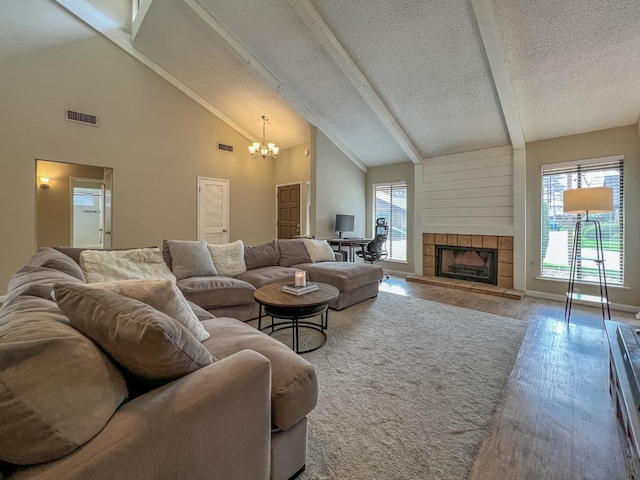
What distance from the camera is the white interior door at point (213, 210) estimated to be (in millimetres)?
6082

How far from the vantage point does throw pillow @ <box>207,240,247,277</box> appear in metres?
3.48

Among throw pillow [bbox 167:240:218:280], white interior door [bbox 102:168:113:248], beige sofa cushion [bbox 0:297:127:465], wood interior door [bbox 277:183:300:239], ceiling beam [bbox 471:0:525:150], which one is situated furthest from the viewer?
wood interior door [bbox 277:183:300:239]

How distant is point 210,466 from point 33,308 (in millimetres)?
844

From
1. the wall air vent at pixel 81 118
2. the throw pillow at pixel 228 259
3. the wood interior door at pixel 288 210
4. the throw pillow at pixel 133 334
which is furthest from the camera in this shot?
the wood interior door at pixel 288 210

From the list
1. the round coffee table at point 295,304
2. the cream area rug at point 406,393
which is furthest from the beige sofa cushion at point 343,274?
the round coffee table at point 295,304

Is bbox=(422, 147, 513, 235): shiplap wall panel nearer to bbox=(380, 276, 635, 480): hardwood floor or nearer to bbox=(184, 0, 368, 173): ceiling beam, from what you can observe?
bbox=(184, 0, 368, 173): ceiling beam

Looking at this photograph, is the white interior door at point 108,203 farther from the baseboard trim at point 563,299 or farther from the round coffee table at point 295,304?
the baseboard trim at point 563,299

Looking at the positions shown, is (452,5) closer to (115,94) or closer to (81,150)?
(115,94)

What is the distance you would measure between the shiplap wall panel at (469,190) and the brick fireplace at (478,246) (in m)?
0.17

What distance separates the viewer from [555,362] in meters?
2.29

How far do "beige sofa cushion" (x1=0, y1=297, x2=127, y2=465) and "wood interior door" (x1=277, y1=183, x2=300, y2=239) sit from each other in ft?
19.9

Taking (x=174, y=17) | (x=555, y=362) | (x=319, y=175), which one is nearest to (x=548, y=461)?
(x=555, y=362)

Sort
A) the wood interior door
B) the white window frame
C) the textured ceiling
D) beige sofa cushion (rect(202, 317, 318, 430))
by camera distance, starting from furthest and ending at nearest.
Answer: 1. the wood interior door
2. the white window frame
3. the textured ceiling
4. beige sofa cushion (rect(202, 317, 318, 430))

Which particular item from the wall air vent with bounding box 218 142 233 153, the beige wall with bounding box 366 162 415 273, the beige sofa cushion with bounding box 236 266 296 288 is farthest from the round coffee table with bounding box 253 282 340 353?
the wall air vent with bounding box 218 142 233 153
